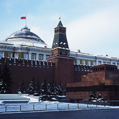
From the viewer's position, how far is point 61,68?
131 feet

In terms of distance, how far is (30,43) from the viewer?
51.9 metres

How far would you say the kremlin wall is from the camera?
26.0 metres

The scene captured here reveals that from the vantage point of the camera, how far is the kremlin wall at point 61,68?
26000 millimetres

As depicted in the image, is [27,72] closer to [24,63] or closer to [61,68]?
[24,63]

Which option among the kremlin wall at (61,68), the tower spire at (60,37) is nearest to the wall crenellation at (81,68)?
the kremlin wall at (61,68)

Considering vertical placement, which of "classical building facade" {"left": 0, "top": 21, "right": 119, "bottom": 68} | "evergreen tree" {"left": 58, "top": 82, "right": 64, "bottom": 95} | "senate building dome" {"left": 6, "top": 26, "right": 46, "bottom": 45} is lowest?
"evergreen tree" {"left": 58, "top": 82, "right": 64, "bottom": 95}

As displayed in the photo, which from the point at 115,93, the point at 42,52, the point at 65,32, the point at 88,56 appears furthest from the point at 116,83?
the point at 88,56

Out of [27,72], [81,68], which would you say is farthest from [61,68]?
[27,72]

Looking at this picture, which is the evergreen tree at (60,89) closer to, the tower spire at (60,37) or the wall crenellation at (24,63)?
the wall crenellation at (24,63)

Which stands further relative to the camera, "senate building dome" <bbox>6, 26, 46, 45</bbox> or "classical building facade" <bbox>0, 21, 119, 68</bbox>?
"senate building dome" <bbox>6, 26, 46, 45</bbox>

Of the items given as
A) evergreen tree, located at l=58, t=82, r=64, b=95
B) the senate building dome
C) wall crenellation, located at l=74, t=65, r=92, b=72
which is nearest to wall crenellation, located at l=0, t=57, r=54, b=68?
evergreen tree, located at l=58, t=82, r=64, b=95

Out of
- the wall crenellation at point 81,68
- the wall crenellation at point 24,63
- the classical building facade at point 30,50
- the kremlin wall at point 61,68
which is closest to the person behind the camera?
the kremlin wall at point 61,68

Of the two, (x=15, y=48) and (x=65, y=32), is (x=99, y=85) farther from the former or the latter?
(x=15, y=48)

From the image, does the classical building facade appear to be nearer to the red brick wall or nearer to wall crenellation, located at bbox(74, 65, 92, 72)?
the red brick wall
